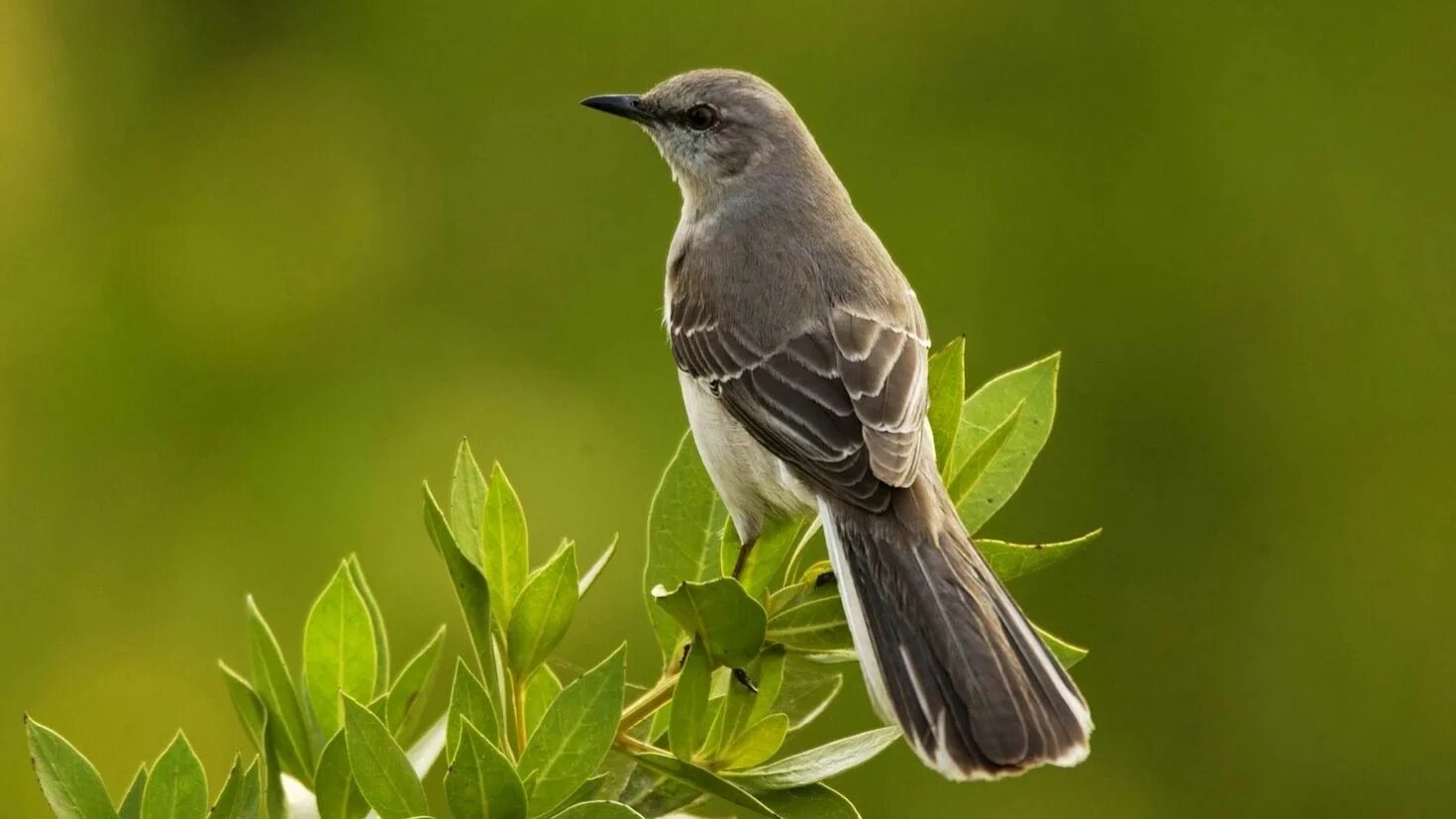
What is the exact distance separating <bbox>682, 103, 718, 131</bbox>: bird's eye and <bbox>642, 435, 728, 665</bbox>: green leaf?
2.10m

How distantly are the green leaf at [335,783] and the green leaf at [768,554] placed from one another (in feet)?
2.95

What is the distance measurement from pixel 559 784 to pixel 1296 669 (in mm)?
4436

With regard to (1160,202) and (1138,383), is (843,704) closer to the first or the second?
(1138,383)

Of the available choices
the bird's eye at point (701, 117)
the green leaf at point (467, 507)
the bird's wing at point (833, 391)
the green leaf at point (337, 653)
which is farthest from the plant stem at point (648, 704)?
the bird's eye at point (701, 117)

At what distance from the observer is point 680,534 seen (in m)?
3.13

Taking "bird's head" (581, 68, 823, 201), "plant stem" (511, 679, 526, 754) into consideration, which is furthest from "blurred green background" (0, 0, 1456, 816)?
"plant stem" (511, 679, 526, 754)

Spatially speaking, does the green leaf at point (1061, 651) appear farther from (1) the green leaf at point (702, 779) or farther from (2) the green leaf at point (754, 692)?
(1) the green leaf at point (702, 779)

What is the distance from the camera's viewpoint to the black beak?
4.91 metres

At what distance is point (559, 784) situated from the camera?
2.36 m

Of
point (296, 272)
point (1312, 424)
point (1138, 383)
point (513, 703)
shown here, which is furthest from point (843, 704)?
point (513, 703)

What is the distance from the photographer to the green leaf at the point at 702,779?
240 centimetres

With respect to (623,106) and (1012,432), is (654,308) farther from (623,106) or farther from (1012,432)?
(1012,432)

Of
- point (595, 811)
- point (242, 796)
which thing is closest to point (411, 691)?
point (242, 796)

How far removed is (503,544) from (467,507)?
13 centimetres
